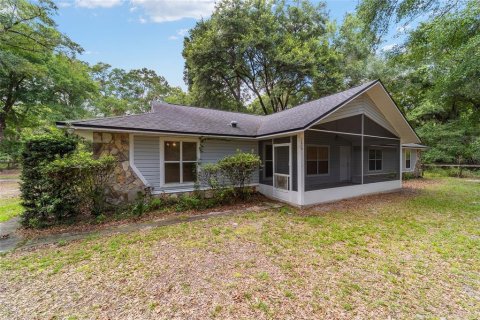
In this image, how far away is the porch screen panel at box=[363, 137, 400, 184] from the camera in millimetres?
10836

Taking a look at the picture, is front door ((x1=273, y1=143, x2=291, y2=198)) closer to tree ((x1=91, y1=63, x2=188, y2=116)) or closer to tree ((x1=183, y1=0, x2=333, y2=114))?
tree ((x1=183, y1=0, x2=333, y2=114))

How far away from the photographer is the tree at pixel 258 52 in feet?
60.3

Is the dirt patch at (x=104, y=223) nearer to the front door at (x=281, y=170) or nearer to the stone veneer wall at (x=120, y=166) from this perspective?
the stone veneer wall at (x=120, y=166)

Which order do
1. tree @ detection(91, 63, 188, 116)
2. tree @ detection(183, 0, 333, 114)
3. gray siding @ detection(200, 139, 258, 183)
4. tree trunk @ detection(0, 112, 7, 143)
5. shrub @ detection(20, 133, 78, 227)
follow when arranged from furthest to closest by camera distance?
tree @ detection(91, 63, 188, 116), tree @ detection(183, 0, 333, 114), tree trunk @ detection(0, 112, 7, 143), gray siding @ detection(200, 139, 258, 183), shrub @ detection(20, 133, 78, 227)

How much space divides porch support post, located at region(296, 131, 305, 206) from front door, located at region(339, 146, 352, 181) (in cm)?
497

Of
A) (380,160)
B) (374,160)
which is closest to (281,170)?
(374,160)

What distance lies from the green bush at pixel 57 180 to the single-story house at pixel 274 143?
682 mm

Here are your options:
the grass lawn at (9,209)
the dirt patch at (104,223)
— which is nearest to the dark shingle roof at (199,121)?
the dirt patch at (104,223)

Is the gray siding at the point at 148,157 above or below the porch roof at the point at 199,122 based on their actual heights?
below

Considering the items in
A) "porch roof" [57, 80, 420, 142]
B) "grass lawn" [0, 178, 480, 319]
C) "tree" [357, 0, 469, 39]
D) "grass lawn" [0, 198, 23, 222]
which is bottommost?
"grass lawn" [0, 178, 480, 319]

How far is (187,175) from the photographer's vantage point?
322 inches

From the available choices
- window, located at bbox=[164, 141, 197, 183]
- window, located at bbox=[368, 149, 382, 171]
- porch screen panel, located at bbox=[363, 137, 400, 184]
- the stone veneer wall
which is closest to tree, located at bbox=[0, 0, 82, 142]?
the stone veneer wall

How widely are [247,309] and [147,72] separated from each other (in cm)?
3616

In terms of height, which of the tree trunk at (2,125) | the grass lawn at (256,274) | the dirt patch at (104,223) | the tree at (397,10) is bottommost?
the grass lawn at (256,274)
